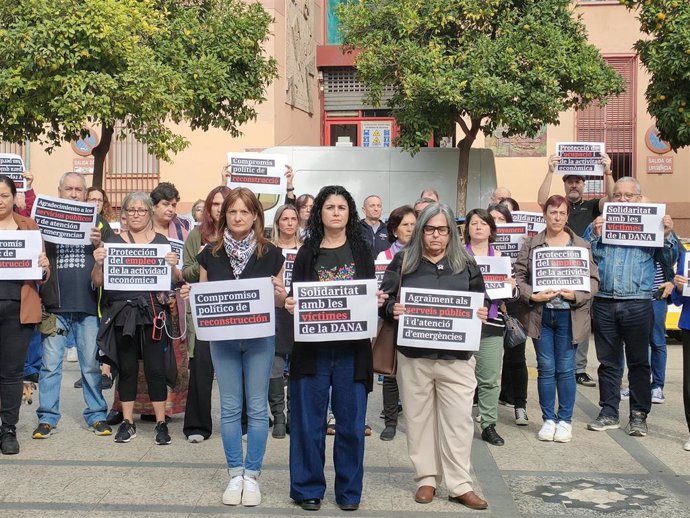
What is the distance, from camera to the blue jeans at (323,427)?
5977 millimetres

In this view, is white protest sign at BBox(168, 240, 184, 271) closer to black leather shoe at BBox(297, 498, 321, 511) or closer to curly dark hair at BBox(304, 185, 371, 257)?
curly dark hair at BBox(304, 185, 371, 257)

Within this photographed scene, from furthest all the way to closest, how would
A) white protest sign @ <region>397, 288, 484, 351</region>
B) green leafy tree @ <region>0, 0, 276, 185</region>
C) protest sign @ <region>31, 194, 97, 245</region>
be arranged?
green leafy tree @ <region>0, 0, 276, 185</region>
protest sign @ <region>31, 194, 97, 245</region>
white protest sign @ <region>397, 288, 484, 351</region>

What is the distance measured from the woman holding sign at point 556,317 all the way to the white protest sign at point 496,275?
40 cm

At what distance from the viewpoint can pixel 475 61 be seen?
16.2m

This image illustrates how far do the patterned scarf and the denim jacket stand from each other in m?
3.33

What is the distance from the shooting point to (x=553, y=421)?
8031 mm

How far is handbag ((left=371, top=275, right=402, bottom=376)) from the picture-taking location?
638 cm

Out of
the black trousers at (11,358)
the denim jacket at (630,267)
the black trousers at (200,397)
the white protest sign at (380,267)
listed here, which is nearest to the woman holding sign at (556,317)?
the denim jacket at (630,267)

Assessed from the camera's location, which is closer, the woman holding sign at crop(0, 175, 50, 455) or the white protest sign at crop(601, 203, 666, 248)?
the woman holding sign at crop(0, 175, 50, 455)

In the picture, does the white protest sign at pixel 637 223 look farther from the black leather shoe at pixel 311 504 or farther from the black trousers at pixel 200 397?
the black leather shoe at pixel 311 504

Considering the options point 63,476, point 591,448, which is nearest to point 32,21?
point 63,476

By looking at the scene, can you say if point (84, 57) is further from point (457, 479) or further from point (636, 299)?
point (457, 479)

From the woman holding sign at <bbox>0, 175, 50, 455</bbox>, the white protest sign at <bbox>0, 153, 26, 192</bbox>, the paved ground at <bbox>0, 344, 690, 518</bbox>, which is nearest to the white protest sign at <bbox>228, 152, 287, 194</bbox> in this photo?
the white protest sign at <bbox>0, 153, 26, 192</bbox>

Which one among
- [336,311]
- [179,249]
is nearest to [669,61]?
[179,249]
